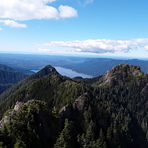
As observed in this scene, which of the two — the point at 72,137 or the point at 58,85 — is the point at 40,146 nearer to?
the point at 72,137

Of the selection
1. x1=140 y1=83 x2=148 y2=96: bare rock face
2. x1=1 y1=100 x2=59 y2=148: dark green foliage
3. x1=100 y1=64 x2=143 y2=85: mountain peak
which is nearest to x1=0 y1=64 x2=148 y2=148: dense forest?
x1=1 y1=100 x2=59 y2=148: dark green foliage

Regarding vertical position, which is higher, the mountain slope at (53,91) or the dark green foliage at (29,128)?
the dark green foliage at (29,128)

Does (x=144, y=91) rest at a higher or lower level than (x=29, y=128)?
lower

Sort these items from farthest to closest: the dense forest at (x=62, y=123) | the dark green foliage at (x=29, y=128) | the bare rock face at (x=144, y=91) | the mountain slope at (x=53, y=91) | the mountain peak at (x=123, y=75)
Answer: the mountain peak at (x=123, y=75)
the bare rock face at (x=144, y=91)
the mountain slope at (x=53, y=91)
the dense forest at (x=62, y=123)
the dark green foliage at (x=29, y=128)

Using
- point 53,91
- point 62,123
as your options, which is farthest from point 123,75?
point 62,123

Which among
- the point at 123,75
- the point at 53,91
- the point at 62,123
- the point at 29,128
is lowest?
the point at 53,91

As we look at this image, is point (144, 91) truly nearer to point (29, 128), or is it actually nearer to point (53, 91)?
point (53, 91)

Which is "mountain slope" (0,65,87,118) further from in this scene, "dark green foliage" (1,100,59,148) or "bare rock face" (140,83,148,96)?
"bare rock face" (140,83,148,96)

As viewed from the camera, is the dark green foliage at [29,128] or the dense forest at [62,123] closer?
the dark green foliage at [29,128]

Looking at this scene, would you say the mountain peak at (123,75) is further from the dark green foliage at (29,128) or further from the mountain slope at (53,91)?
the dark green foliage at (29,128)

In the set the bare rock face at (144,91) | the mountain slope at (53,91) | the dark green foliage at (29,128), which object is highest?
the dark green foliage at (29,128)

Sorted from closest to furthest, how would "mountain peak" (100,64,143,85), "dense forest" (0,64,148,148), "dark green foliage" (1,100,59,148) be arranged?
"dark green foliage" (1,100,59,148), "dense forest" (0,64,148,148), "mountain peak" (100,64,143,85)

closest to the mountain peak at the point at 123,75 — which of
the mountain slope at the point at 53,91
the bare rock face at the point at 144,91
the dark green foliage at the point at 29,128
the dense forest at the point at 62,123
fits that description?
the bare rock face at the point at 144,91
